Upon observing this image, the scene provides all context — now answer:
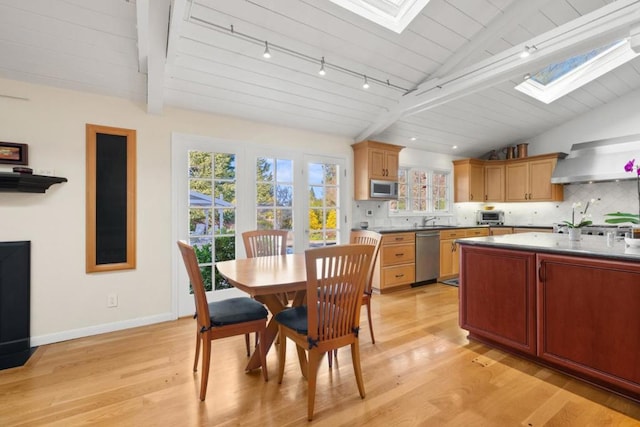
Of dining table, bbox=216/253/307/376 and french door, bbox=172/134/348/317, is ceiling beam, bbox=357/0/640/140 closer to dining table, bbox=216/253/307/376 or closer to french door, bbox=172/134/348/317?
french door, bbox=172/134/348/317

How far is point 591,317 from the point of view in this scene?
2.01 meters

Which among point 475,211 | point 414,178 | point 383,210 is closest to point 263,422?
point 383,210

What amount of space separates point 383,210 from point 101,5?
4.19 meters

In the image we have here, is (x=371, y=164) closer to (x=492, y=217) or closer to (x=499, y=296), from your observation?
(x=499, y=296)

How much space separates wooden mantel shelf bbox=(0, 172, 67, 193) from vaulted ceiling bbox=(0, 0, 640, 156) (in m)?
0.89

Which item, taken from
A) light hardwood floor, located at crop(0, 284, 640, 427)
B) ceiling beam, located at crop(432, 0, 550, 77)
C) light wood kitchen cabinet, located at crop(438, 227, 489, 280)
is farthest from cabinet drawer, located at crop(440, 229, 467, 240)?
ceiling beam, located at crop(432, 0, 550, 77)

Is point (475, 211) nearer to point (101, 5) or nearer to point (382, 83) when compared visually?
point (382, 83)

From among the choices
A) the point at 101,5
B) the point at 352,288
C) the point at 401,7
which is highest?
the point at 401,7

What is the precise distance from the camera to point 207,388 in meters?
2.03

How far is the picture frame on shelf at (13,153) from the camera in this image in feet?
8.17

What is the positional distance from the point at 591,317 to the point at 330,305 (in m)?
1.77

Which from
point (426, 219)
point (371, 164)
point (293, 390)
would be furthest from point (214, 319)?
point (426, 219)

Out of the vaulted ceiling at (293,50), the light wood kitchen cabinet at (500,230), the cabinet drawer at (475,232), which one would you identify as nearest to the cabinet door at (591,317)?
the vaulted ceiling at (293,50)

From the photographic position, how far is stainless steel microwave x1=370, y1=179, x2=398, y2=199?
4.51m
